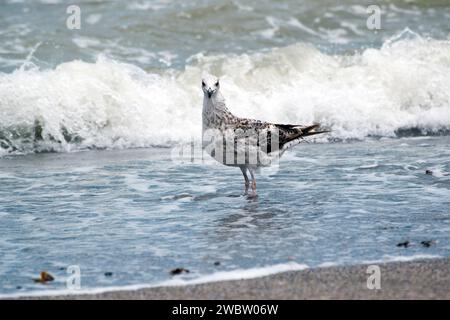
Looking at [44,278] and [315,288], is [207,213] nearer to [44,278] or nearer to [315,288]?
[44,278]

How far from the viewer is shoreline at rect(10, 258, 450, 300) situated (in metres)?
4.78

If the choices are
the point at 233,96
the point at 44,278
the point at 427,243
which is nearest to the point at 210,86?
the point at 427,243

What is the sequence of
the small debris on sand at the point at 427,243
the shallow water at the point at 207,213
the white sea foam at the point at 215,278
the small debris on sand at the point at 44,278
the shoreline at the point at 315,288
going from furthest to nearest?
1. the small debris on sand at the point at 427,243
2. the shallow water at the point at 207,213
3. the small debris on sand at the point at 44,278
4. the white sea foam at the point at 215,278
5. the shoreline at the point at 315,288

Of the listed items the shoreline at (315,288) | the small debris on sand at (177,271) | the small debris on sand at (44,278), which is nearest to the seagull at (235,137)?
the small debris on sand at (177,271)

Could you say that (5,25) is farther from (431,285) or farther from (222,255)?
(431,285)

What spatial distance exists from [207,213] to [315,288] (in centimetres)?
226

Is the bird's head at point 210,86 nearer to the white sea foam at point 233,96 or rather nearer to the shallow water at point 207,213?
the shallow water at point 207,213

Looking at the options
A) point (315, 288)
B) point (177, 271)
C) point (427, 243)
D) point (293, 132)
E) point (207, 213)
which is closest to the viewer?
point (315, 288)

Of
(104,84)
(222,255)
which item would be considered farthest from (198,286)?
(104,84)

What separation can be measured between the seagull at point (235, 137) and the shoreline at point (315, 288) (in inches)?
96.7

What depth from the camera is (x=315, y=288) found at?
4.89 m

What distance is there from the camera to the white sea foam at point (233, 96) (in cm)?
1091

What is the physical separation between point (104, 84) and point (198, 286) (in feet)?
23.8

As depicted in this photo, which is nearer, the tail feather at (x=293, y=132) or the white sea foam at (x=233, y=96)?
the tail feather at (x=293, y=132)
